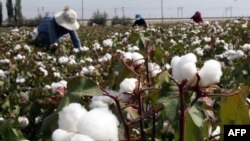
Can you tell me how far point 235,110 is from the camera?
82cm

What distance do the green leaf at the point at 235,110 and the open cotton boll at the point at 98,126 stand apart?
191 mm

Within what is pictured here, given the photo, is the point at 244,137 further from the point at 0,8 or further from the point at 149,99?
the point at 0,8

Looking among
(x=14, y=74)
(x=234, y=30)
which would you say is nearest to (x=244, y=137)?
(x=14, y=74)

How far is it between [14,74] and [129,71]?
2.40m

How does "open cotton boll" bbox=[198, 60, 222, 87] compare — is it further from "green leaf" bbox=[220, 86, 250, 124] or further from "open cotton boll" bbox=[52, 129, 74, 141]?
"open cotton boll" bbox=[52, 129, 74, 141]

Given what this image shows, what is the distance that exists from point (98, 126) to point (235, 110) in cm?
22

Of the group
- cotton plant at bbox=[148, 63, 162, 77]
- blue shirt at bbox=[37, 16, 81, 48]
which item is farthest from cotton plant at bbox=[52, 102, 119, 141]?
blue shirt at bbox=[37, 16, 81, 48]

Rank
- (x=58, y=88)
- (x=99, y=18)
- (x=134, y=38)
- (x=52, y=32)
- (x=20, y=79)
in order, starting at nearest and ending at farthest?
(x=58, y=88), (x=134, y=38), (x=20, y=79), (x=52, y=32), (x=99, y=18)

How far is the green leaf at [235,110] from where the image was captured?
813 millimetres

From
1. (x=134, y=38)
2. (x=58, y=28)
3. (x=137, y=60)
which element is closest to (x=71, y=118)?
(x=137, y=60)

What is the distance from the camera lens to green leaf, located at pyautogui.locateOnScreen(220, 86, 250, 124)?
81cm

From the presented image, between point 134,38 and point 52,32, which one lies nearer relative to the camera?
point 134,38

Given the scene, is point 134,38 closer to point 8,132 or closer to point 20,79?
point 8,132

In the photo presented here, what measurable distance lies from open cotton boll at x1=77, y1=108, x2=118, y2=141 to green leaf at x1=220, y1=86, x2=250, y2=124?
0.63ft
